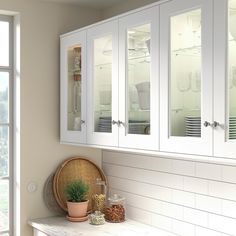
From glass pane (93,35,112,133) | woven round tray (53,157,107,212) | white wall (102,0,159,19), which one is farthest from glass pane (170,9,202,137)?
woven round tray (53,157,107,212)

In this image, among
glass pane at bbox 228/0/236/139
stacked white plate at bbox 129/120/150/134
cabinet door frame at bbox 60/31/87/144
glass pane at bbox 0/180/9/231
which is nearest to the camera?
glass pane at bbox 228/0/236/139

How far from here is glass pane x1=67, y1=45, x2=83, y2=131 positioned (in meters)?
3.08

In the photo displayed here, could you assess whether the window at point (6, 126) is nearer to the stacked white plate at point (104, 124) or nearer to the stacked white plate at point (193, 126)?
the stacked white plate at point (104, 124)

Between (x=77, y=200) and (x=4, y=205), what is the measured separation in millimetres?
545

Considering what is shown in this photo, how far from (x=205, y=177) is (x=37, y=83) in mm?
1396

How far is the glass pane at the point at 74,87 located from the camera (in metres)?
3.08

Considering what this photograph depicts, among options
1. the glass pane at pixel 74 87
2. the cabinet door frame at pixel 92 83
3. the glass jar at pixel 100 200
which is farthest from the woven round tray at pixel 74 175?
the cabinet door frame at pixel 92 83

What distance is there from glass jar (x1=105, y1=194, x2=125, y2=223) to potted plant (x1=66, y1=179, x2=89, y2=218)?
18cm

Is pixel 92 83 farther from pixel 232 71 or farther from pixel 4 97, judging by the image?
pixel 232 71

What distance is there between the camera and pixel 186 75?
7.13 feet

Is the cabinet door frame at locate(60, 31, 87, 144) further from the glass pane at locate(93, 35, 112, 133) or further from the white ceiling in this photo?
the white ceiling

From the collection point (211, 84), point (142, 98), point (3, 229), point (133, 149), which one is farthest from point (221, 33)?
point (3, 229)

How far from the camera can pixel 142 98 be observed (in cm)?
248

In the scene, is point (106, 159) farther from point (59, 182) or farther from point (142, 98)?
point (142, 98)
